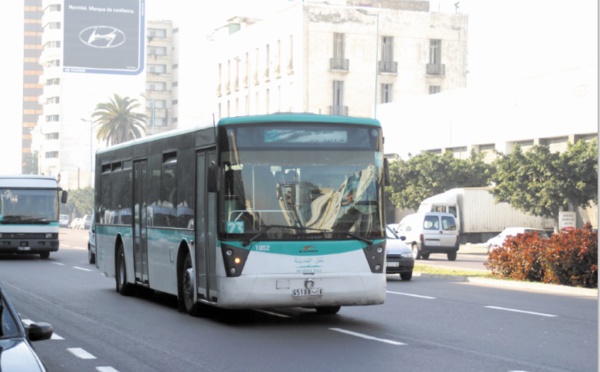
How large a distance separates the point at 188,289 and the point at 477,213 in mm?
47874

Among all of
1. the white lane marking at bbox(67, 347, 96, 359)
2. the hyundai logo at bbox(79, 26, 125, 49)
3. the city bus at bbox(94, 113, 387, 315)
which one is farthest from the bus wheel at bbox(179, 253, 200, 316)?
the hyundai logo at bbox(79, 26, 125, 49)

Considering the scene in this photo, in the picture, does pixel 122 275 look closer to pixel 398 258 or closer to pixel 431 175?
pixel 398 258

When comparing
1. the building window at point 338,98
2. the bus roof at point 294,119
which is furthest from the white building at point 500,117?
the bus roof at point 294,119

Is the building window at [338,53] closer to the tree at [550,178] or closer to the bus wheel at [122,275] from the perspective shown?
the tree at [550,178]

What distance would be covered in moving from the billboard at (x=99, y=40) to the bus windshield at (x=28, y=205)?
19.5m

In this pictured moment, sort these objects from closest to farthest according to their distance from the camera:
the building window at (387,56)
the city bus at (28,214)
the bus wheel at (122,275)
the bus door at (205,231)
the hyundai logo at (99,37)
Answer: the bus door at (205,231) < the bus wheel at (122,275) < the city bus at (28,214) < the hyundai logo at (99,37) < the building window at (387,56)

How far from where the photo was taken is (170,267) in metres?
19.0

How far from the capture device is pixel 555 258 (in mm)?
26891

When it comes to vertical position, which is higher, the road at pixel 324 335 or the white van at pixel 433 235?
the white van at pixel 433 235

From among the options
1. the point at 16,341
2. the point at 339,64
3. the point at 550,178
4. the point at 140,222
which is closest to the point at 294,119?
the point at 140,222

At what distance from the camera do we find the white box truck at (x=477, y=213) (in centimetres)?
6356

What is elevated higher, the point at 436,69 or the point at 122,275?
the point at 436,69

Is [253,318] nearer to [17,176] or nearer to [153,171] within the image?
[153,171]

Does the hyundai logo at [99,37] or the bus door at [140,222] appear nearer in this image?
the bus door at [140,222]
